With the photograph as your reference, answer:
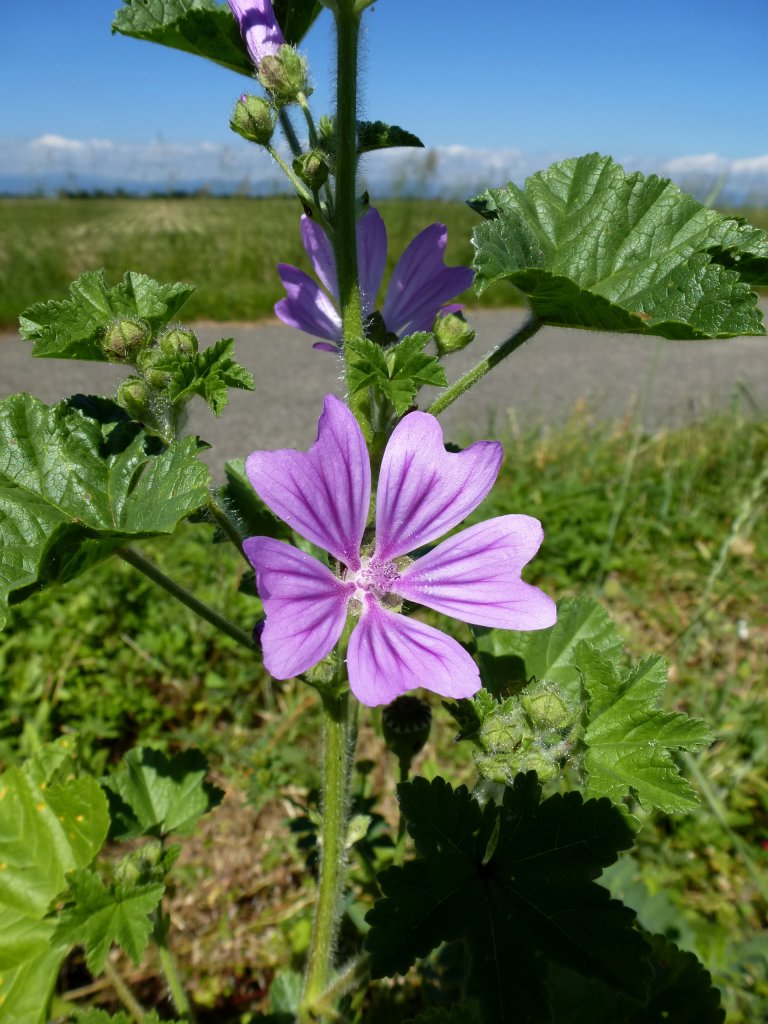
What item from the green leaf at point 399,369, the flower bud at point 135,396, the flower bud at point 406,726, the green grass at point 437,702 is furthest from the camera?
the green grass at point 437,702

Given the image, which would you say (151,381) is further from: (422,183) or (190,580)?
(422,183)

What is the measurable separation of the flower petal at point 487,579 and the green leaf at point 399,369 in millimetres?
206

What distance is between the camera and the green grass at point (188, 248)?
26.5ft

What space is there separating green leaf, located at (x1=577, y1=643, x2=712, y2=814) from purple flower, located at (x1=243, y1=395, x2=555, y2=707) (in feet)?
0.73

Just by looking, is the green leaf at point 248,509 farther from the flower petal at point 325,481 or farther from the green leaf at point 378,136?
the green leaf at point 378,136

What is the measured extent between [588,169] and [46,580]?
3.56 feet

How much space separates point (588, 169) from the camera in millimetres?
1390

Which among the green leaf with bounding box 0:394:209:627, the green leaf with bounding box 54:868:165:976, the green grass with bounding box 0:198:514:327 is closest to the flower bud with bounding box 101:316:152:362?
the green leaf with bounding box 0:394:209:627

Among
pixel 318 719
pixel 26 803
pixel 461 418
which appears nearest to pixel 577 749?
pixel 26 803

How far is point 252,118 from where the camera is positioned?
45.1 inches

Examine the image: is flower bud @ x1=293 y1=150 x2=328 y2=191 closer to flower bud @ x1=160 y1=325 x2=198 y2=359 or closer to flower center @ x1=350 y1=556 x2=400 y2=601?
flower bud @ x1=160 y1=325 x2=198 y2=359

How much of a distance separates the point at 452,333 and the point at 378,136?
0.97ft

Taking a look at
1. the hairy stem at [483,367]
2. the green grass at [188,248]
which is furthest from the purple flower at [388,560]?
the green grass at [188,248]

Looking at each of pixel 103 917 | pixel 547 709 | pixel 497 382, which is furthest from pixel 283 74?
pixel 497 382
